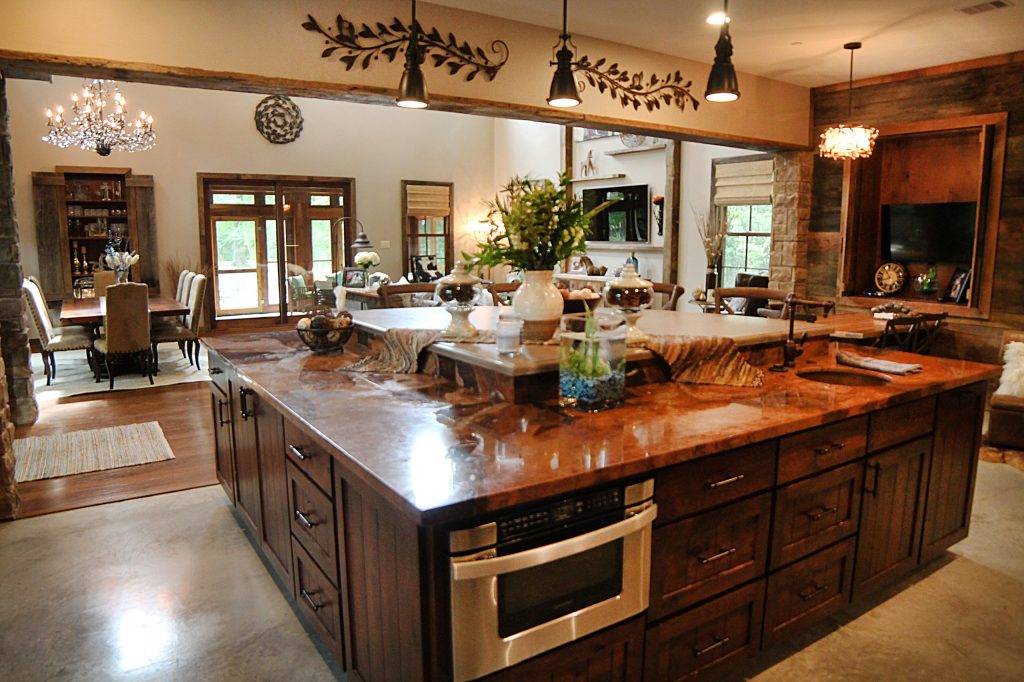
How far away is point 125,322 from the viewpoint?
20.0ft

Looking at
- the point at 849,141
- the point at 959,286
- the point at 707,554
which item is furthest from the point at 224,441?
the point at 959,286

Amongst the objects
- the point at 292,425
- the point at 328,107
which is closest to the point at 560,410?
the point at 292,425

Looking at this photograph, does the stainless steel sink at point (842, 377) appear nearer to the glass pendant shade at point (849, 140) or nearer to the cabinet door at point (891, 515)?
the cabinet door at point (891, 515)

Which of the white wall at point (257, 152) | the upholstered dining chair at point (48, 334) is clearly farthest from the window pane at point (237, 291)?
the upholstered dining chair at point (48, 334)

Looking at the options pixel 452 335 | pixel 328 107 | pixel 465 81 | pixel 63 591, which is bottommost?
pixel 63 591

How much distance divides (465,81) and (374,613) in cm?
357

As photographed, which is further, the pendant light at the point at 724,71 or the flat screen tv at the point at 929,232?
the flat screen tv at the point at 929,232

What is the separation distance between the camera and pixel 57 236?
829cm

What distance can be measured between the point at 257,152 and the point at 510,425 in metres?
8.80

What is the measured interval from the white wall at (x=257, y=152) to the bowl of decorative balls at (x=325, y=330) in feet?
22.9

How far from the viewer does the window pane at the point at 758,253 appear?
769 cm

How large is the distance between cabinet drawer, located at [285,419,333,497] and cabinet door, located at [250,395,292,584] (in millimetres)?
101

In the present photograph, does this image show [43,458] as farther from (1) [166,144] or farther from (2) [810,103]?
(2) [810,103]

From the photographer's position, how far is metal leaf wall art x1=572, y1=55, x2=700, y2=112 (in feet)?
16.3
